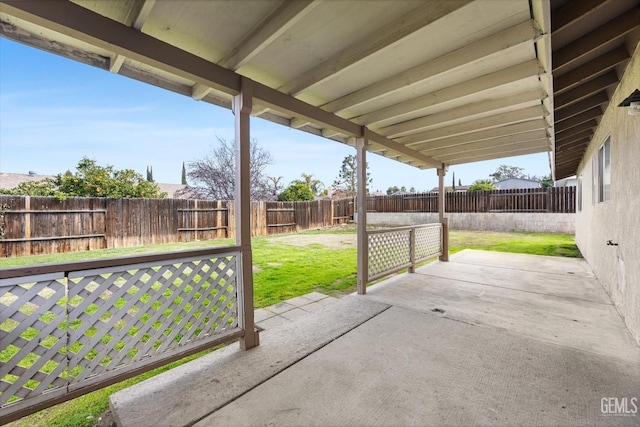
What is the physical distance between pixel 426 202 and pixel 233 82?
14.1 meters

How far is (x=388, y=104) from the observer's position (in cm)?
332

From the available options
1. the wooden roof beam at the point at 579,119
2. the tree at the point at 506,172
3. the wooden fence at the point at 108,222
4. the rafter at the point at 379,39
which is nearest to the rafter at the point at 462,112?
the wooden roof beam at the point at 579,119

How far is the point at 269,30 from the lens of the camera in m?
1.84

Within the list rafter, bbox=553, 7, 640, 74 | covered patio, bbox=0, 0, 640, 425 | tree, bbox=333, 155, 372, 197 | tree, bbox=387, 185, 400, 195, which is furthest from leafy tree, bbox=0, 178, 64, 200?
tree, bbox=387, 185, 400, 195

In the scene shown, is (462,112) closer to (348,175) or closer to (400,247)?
(400,247)

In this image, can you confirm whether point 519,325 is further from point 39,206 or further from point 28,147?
point 28,147

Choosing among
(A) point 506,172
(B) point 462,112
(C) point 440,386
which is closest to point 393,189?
(A) point 506,172

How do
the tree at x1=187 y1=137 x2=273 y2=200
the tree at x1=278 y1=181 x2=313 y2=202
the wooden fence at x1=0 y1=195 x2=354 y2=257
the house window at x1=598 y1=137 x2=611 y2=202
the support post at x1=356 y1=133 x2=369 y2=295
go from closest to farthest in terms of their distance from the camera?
the house window at x1=598 y1=137 x2=611 y2=202
the support post at x1=356 y1=133 x2=369 y2=295
the wooden fence at x1=0 y1=195 x2=354 y2=257
the tree at x1=278 y1=181 x2=313 y2=202
the tree at x1=187 y1=137 x2=273 y2=200

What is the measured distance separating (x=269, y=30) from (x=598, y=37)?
2552mm

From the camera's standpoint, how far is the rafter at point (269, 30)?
1.65 m

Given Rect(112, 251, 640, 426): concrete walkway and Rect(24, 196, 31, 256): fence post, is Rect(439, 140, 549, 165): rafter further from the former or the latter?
Rect(24, 196, 31, 256): fence post

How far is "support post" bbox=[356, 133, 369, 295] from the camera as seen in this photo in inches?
156

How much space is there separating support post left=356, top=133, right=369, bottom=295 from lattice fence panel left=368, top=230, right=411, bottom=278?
0.79 feet

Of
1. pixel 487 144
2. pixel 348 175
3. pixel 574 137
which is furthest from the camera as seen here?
pixel 348 175
